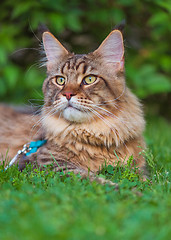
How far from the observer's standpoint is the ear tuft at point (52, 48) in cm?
291

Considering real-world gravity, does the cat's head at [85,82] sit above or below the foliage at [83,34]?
below

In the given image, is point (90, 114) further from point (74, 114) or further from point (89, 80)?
point (89, 80)

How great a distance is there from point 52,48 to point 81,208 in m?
1.80

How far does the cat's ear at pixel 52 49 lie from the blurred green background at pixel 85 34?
1.38m

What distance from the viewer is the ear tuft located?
114 inches

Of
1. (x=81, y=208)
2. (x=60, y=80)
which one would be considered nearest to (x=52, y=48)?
(x=60, y=80)

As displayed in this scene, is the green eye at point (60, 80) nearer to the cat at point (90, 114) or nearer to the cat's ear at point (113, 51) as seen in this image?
the cat at point (90, 114)

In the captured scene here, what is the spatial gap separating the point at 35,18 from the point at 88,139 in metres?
2.59

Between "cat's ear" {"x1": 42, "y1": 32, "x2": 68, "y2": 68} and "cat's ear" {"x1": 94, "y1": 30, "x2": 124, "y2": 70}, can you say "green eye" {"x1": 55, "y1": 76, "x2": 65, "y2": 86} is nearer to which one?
"cat's ear" {"x1": 42, "y1": 32, "x2": 68, "y2": 68}

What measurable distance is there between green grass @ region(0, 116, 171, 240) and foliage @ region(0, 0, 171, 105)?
103 inches

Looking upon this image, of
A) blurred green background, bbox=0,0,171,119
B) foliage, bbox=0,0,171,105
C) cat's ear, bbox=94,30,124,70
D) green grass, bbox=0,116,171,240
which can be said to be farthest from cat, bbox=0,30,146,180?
foliage, bbox=0,0,171,105

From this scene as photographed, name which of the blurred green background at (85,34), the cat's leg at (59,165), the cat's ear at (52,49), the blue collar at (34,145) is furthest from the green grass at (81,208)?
the blurred green background at (85,34)

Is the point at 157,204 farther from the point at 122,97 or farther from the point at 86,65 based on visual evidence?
the point at 86,65

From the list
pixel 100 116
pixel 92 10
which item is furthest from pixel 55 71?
pixel 92 10
